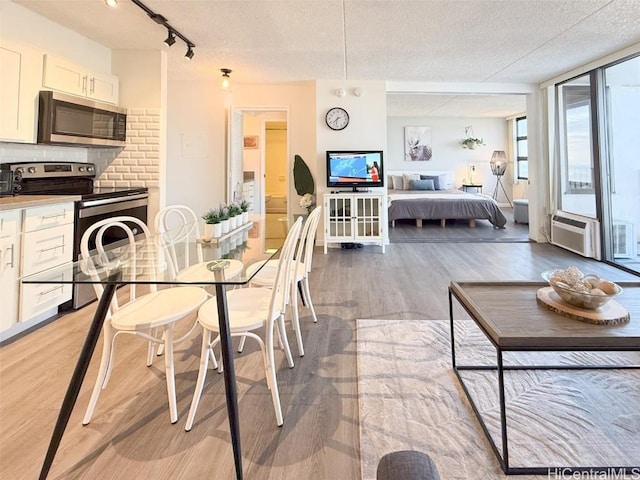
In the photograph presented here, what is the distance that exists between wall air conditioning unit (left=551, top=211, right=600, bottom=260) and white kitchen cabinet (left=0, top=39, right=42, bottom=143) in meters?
6.09

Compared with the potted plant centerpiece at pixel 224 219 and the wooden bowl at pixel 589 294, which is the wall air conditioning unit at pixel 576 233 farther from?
the potted plant centerpiece at pixel 224 219

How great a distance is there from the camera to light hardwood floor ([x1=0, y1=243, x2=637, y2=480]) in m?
1.37

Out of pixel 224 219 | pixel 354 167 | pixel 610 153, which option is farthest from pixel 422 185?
pixel 224 219

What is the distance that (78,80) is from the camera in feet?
10.7

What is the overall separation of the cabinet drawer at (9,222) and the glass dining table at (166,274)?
965 mm

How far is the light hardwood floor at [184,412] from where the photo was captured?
1.37m

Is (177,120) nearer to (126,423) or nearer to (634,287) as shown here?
(126,423)

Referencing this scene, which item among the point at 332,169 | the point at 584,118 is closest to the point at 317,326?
the point at 332,169

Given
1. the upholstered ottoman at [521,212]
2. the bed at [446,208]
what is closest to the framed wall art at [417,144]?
A: the bed at [446,208]

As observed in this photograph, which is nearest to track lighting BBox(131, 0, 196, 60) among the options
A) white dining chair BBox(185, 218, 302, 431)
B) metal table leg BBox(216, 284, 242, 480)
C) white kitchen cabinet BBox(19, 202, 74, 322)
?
white kitchen cabinet BBox(19, 202, 74, 322)

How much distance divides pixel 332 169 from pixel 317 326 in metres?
3.10

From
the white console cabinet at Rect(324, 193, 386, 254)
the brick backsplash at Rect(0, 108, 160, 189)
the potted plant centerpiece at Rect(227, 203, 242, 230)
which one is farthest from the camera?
the white console cabinet at Rect(324, 193, 386, 254)

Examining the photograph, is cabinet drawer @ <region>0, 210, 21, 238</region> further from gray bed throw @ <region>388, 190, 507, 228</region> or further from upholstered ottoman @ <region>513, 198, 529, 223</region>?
upholstered ottoman @ <region>513, 198, 529, 223</region>

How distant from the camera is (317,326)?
8.71 feet
